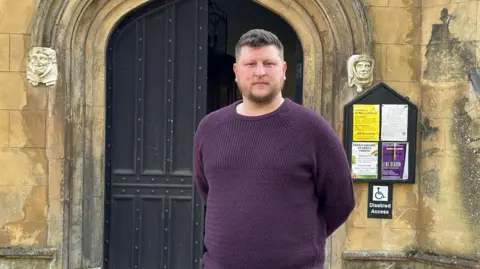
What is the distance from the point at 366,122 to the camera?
14.3 feet

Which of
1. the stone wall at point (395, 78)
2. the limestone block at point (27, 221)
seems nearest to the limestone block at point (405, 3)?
the stone wall at point (395, 78)

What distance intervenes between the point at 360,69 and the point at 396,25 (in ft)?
1.64

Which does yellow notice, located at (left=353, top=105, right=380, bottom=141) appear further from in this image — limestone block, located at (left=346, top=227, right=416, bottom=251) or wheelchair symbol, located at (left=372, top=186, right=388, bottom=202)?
limestone block, located at (left=346, top=227, right=416, bottom=251)

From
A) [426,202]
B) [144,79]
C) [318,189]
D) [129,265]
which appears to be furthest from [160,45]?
[318,189]

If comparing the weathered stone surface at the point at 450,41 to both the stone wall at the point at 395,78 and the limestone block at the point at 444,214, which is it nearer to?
the stone wall at the point at 395,78

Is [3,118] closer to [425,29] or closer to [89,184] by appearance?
[89,184]

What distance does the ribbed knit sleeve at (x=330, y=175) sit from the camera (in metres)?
1.95

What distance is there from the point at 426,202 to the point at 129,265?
2.65m

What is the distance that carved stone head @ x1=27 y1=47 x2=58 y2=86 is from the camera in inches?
166

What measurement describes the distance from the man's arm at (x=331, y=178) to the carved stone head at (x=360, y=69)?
7.71 feet

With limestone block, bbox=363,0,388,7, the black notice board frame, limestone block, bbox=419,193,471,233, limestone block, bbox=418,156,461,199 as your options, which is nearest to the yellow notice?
the black notice board frame

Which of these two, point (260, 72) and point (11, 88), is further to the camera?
point (11, 88)

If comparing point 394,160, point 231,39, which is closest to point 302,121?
point 394,160

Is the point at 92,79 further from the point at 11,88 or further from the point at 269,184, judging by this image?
the point at 269,184
